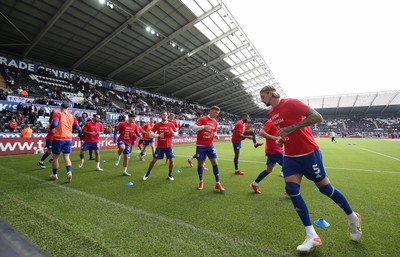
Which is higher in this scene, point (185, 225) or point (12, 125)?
point (12, 125)

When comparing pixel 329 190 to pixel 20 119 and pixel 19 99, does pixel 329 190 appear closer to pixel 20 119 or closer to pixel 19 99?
pixel 20 119

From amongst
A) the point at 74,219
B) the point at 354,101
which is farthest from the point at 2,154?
Result: the point at 354,101

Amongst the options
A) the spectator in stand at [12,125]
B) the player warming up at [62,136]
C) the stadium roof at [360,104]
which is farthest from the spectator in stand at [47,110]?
the stadium roof at [360,104]

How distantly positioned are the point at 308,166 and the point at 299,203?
19.8 inches

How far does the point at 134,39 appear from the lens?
19.4 meters

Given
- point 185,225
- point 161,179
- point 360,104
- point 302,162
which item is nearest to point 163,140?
point 161,179

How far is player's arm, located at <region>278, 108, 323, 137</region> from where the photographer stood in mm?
2547

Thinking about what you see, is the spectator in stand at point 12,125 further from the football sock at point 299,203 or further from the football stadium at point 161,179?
the football sock at point 299,203

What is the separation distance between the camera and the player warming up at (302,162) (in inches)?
104

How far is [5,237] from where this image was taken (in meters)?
2.59

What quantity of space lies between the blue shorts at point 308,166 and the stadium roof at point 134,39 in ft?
52.7

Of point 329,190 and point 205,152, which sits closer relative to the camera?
point 329,190

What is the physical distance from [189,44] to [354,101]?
193ft

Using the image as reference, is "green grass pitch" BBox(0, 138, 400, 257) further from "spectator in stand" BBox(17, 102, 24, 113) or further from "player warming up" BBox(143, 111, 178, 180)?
"spectator in stand" BBox(17, 102, 24, 113)
